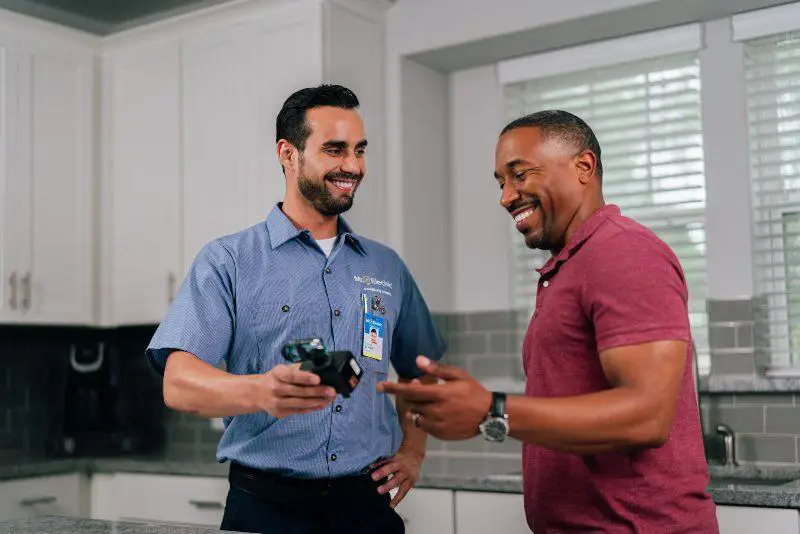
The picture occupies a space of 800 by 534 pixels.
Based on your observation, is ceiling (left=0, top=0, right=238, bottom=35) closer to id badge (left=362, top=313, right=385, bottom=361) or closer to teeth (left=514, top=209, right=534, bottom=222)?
id badge (left=362, top=313, right=385, bottom=361)

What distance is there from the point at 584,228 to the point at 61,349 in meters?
3.04

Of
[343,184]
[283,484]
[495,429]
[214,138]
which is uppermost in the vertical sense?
[214,138]

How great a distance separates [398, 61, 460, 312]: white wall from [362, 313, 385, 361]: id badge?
1257 mm

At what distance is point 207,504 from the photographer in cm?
330

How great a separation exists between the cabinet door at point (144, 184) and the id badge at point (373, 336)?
1.63 meters

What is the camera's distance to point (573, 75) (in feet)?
11.7

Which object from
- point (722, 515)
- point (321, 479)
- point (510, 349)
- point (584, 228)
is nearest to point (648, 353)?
point (584, 228)

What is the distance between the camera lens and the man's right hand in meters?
1.61

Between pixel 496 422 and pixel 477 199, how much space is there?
7.75 ft

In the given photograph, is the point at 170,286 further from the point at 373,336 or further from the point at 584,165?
the point at 584,165

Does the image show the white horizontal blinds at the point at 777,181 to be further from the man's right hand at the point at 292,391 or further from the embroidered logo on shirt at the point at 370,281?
the man's right hand at the point at 292,391

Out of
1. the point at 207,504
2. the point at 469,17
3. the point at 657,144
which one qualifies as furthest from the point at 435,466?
the point at 469,17

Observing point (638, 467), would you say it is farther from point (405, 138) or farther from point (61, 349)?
point (61, 349)

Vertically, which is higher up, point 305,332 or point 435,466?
point 305,332
